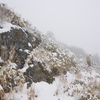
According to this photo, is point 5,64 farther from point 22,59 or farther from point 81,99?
point 81,99

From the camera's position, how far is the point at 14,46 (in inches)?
164

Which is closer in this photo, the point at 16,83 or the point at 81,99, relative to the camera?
the point at 16,83

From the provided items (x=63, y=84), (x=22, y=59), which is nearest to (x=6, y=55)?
(x=22, y=59)

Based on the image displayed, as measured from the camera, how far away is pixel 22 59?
439 cm

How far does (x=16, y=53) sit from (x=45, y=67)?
5.43 ft

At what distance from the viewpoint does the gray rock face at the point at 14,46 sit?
385 centimetres

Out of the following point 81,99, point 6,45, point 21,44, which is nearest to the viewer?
point 81,99

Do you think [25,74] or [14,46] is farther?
[14,46]

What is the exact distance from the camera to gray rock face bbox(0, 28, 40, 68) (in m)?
3.85

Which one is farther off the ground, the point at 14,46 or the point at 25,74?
the point at 14,46

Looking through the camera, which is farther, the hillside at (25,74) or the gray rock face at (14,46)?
the gray rock face at (14,46)

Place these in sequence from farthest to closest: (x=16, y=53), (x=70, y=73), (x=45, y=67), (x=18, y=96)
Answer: (x=70, y=73) < (x=45, y=67) < (x=16, y=53) < (x=18, y=96)

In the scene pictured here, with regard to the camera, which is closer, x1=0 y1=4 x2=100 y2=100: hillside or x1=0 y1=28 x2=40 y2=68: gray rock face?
x1=0 y1=4 x2=100 y2=100: hillside

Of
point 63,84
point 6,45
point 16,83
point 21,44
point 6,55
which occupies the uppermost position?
point 21,44
